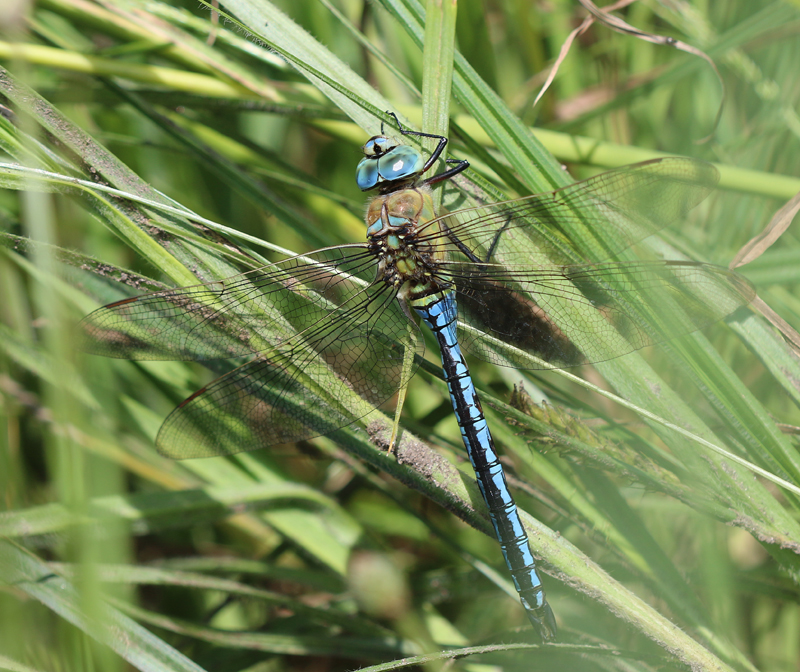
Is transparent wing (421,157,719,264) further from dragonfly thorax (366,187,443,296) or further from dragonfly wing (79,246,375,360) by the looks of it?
dragonfly wing (79,246,375,360)

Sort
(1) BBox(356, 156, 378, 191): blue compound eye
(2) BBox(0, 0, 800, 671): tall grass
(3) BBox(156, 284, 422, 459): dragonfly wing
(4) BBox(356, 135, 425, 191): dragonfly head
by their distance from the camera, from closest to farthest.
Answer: (2) BBox(0, 0, 800, 671): tall grass → (3) BBox(156, 284, 422, 459): dragonfly wing → (4) BBox(356, 135, 425, 191): dragonfly head → (1) BBox(356, 156, 378, 191): blue compound eye

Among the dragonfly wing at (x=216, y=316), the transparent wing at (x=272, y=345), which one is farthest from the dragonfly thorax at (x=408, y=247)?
the dragonfly wing at (x=216, y=316)

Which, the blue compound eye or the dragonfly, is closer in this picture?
the dragonfly

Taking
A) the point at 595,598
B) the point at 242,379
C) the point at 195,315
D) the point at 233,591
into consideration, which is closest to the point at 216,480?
the point at 233,591

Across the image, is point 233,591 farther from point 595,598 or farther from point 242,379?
point 595,598

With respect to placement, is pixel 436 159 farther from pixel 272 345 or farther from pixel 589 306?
pixel 272 345

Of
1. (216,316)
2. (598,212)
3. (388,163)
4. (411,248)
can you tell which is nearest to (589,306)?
(598,212)

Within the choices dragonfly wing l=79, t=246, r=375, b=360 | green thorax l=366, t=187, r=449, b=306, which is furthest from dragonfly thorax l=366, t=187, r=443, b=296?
dragonfly wing l=79, t=246, r=375, b=360
